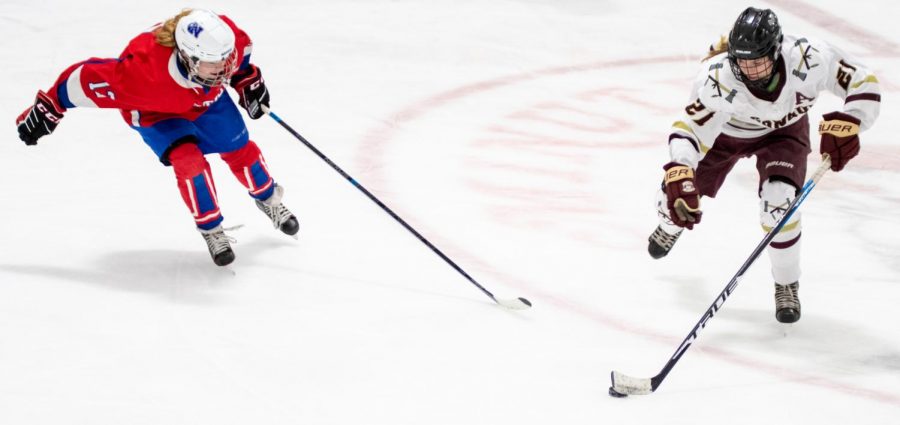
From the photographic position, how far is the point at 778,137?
3621mm

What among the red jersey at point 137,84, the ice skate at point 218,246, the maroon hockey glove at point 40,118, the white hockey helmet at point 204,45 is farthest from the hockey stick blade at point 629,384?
the maroon hockey glove at point 40,118

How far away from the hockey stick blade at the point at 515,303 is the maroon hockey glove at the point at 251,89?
123 centimetres

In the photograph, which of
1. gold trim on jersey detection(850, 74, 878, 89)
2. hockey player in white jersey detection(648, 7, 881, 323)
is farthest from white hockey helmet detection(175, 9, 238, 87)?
gold trim on jersey detection(850, 74, 878, 89)

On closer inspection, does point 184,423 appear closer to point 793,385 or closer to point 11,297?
point 11,297

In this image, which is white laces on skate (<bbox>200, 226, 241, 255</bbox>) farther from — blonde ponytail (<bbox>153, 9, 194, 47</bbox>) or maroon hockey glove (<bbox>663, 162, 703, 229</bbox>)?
maroon hockey glove (<bbox>663, 162, 703, 229</bbox>)

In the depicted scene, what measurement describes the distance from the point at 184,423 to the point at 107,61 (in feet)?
4.87

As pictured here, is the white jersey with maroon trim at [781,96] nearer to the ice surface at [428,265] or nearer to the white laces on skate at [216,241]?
the ice surface at [428,265]

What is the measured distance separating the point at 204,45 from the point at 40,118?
2.27ft

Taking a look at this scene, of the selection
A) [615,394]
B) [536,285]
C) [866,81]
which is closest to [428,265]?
[536,285]

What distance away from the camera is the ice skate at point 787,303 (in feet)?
11.6

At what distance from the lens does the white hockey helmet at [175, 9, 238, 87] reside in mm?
3434

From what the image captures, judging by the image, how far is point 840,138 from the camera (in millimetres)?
3311

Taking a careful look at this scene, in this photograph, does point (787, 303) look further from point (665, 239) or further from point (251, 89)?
point (251, 89)

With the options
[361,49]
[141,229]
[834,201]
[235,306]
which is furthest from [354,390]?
[361,49]
